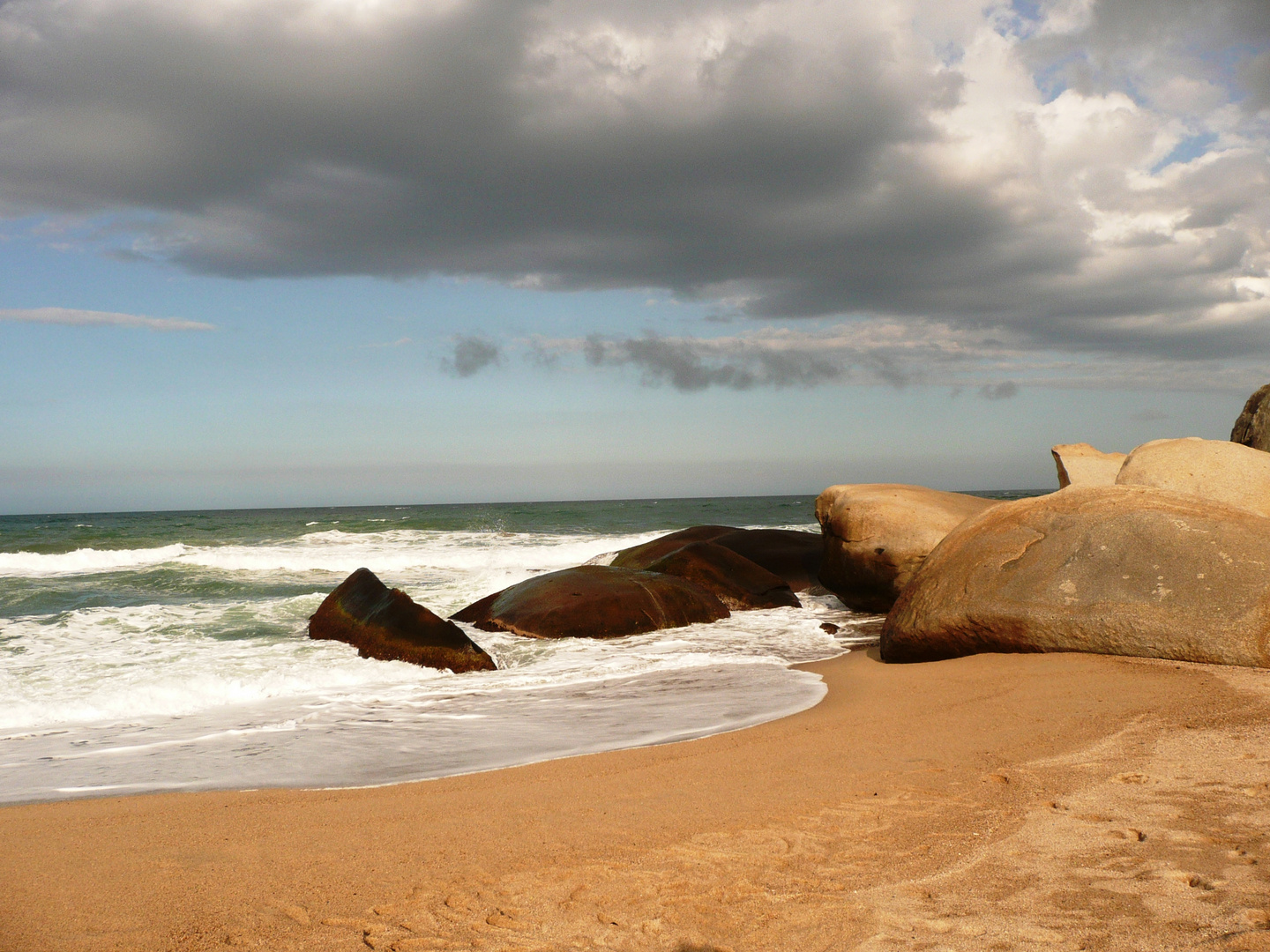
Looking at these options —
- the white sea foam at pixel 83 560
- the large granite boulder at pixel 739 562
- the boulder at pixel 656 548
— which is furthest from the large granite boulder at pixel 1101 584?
the white sea foam at pixel 83 560

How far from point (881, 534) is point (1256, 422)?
17.3 feet

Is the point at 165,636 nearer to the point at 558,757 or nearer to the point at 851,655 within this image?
the point at 558,757

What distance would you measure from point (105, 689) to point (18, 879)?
433 cm

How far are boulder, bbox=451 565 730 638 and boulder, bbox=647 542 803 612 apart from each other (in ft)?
2.20

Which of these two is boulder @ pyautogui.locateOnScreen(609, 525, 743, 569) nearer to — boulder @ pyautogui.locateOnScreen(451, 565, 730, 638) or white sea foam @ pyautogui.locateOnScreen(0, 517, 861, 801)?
boulder @ pyautogui.locateOnScreen(451, 565, 730, 638)

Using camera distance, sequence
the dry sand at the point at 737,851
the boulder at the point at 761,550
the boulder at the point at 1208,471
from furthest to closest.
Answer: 1. the boulder at the point at 761,550
2. the boulder at the point at 1208,471
3. the dry sand at the point at 737,851

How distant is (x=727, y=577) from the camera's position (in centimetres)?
1060

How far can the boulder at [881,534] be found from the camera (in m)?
9.34

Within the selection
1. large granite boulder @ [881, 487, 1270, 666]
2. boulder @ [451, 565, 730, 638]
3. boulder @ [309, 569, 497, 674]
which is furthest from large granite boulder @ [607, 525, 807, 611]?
large granite boulder @ [881, 487, 1270, 666]

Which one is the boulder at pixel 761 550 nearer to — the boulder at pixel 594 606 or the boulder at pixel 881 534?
the boulder at pixel 881 534

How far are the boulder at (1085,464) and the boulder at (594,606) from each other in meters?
4.95

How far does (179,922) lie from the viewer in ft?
7.87

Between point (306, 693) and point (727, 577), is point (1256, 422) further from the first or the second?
point (306, 693)

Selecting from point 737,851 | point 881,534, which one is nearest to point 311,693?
point 737,851
